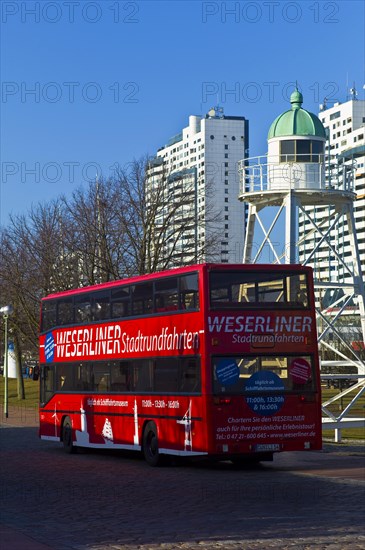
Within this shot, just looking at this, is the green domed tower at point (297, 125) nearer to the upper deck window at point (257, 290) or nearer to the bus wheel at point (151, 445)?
the upper deck window at point (257, 290)

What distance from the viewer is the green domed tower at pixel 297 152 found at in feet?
105

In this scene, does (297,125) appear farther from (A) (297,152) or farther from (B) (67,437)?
(B) (67,437)

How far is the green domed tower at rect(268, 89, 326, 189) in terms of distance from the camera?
3216 cm

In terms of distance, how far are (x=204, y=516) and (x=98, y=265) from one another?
104 feet

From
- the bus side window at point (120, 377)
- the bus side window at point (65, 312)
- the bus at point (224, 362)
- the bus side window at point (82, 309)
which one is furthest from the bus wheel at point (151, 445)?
the bus side window at point (65, 312)

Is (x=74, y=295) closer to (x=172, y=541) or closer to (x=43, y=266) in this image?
(x=172, y=541)

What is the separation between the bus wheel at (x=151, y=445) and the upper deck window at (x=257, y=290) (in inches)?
148

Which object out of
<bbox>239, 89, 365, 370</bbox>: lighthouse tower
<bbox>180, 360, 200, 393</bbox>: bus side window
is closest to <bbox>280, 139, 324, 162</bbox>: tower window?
<bbox>239, 89, 365, 370</bbox>: lighthouse tower

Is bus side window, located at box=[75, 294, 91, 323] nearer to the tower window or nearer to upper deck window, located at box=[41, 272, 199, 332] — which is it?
upper deck window, located at box=[41, 272, 199, 332]

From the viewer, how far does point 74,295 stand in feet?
91.4

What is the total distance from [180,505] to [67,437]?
45.1ft

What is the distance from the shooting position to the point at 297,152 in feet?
106

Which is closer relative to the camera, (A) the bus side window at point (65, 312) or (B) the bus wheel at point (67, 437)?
(A) the bus side window at point (65, 312)

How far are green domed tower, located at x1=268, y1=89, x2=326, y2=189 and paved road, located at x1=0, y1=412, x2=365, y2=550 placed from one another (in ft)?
32.6
